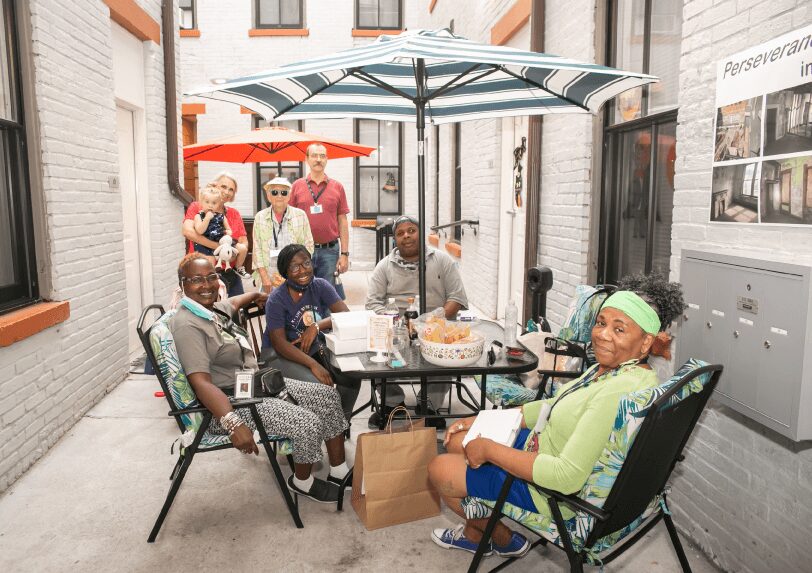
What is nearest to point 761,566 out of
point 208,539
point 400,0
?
point 208,539

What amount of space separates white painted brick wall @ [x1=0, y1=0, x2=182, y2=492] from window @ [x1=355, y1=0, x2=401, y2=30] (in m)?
7.42

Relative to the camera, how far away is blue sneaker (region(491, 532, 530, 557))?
8.30ft

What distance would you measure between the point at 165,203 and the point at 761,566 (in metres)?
5.53

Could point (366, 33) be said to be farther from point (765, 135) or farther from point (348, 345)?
point (765, 135)

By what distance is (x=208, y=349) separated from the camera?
284 cm

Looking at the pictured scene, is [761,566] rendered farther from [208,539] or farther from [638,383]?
[208,539]

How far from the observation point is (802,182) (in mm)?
2000

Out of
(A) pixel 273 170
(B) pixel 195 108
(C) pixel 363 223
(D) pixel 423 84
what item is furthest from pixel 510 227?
(B) pixel 195 108

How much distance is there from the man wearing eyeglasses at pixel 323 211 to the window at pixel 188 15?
7290 mm

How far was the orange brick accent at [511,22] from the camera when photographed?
5236 mm

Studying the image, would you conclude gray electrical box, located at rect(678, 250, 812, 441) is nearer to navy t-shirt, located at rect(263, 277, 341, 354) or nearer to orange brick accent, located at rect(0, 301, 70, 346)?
navy t-shirt, located at rect(263, 277, 341, 354)

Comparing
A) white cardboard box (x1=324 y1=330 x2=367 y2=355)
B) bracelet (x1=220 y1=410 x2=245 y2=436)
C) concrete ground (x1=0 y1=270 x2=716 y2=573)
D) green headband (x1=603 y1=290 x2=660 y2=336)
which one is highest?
green headband (x1=603 y1=290 x2=660 y2=336)

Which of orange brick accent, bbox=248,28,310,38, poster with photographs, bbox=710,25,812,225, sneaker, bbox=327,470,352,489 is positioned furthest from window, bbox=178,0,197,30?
poster with photographs, bbox=710,25,812,225

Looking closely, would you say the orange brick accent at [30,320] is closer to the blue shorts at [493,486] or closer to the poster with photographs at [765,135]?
the blue shorts at [493,486]
